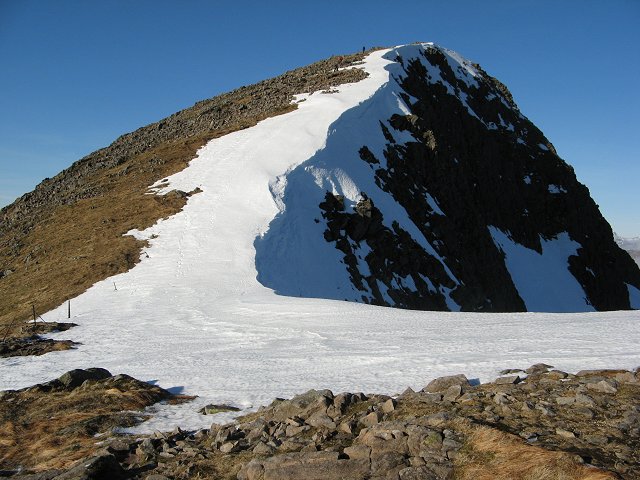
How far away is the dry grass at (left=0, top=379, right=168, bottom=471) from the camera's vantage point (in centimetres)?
789

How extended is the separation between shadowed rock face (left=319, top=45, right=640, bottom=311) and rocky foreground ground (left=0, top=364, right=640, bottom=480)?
2044 centimetres

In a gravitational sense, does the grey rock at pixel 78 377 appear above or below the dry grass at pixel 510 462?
above

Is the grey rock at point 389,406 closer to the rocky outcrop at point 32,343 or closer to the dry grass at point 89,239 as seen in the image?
the rocky outcrop at point 32,343

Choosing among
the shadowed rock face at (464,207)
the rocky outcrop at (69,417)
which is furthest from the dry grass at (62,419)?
the shadowed rock face at (464,207)

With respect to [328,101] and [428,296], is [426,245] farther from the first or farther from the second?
[328,101]

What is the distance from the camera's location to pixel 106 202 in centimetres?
3559

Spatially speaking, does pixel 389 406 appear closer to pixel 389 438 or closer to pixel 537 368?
pixel 389 438

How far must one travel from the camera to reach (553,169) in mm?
64750

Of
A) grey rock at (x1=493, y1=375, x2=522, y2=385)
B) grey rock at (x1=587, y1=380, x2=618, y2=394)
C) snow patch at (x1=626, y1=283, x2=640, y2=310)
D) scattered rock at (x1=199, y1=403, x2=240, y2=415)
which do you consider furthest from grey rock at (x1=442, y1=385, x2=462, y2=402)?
snow patch at (x1=626, y1=283, x2=640, y2=310)

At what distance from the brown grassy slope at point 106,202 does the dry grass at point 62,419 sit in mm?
13571

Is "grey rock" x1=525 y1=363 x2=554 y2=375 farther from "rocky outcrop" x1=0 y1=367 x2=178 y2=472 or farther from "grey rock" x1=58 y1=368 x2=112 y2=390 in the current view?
"grey rock" x1=58 y1=368 x2=112 y2=390

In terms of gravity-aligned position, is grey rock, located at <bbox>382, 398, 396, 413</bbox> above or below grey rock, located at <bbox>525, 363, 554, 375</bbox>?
below

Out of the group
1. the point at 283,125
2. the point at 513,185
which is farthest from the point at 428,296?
the point at 513,185

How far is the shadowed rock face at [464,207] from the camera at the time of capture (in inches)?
1284
